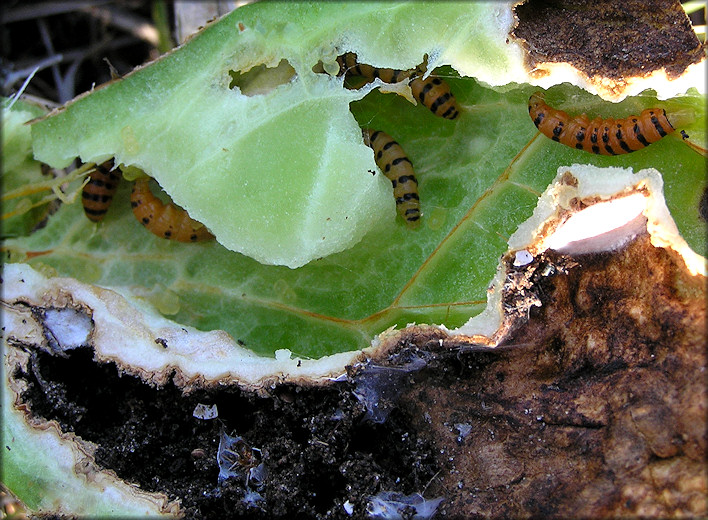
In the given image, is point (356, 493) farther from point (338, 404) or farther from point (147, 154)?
point (147, 154)

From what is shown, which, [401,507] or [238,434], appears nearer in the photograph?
[401,507]

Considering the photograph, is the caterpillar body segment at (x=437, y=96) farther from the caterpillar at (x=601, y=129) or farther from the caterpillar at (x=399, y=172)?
the caterpillar at (x=601, y=129)

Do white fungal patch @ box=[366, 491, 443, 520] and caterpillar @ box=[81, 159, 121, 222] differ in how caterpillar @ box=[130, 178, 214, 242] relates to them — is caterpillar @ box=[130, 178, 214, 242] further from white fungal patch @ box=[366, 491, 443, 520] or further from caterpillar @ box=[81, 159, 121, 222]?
white fungal patch @ box=[366, 491, 443, 520]

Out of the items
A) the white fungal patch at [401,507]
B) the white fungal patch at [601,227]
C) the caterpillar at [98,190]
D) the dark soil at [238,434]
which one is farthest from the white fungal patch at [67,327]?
the white fungal patch at [601,227]

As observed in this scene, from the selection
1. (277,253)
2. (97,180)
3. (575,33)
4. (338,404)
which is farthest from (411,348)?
(97,180)

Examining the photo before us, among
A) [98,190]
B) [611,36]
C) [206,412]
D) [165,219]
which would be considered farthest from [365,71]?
[206,412]

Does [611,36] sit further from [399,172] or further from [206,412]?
[206,412]
